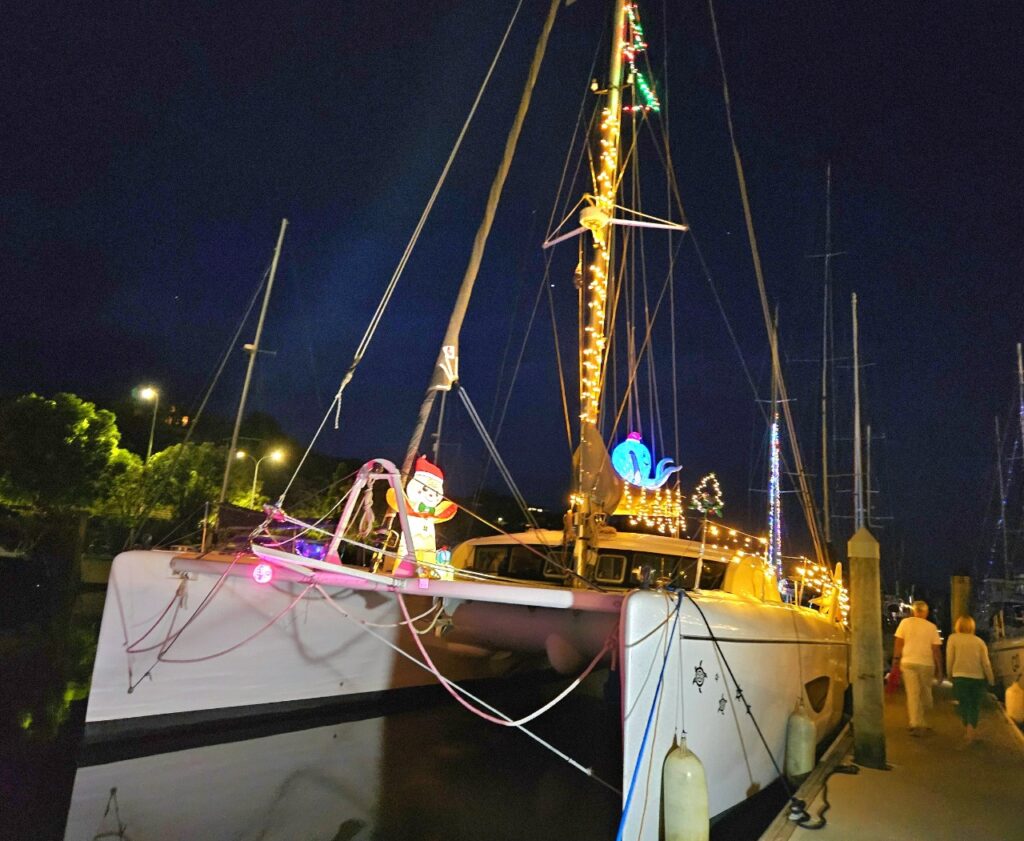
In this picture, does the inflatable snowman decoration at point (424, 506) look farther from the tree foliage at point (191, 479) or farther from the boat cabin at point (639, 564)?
the tree foliage at point (191, 479)

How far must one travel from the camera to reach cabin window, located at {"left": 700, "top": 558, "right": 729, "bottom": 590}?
7.84m

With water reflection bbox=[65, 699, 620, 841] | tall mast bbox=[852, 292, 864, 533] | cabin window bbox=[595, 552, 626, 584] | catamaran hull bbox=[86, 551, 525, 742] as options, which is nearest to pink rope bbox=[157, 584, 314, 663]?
catamaran hull bbox=[86, 551, 525, 742]

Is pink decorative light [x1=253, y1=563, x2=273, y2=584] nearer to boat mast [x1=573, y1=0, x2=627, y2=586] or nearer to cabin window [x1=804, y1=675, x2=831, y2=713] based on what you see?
boat mast [x1=573, y1=0, x2=627, y2=586]

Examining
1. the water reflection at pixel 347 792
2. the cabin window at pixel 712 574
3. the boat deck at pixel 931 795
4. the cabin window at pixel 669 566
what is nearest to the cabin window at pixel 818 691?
the boat deck at pixel 931 795

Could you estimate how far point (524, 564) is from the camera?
9.03m

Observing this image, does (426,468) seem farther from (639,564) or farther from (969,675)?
(969,675)

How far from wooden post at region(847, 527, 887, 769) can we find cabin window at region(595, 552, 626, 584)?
96.6 inches

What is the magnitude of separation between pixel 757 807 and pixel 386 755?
3.77 metres

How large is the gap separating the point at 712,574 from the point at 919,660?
104 inches

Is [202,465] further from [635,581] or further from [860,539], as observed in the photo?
[860,539]

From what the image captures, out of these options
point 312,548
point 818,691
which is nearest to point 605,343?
point 312,548

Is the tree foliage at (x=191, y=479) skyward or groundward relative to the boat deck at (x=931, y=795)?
skyward

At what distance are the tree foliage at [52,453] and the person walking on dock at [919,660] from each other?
20.5 metres

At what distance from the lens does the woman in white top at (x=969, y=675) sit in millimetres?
7988
